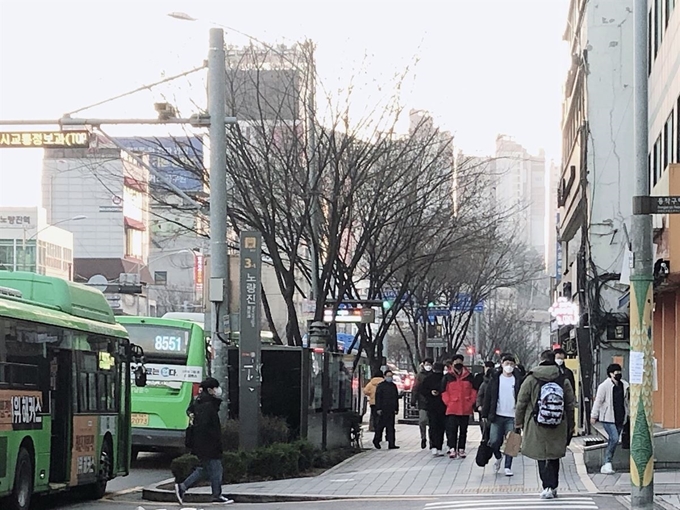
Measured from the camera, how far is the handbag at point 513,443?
16.9 metres

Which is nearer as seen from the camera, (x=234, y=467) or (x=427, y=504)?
(x=427, y=504)

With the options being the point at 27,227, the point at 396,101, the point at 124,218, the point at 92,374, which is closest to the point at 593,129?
the point at 396,101

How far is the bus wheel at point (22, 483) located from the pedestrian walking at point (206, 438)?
7.78ft

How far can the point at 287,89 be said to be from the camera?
26156 mm


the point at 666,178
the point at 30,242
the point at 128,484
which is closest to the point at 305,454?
the point at 128,484

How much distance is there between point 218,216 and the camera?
18656 mm

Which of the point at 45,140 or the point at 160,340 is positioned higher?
the point at 45,140

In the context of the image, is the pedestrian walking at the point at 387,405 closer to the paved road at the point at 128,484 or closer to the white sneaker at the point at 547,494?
the paved road at the point at 128,484

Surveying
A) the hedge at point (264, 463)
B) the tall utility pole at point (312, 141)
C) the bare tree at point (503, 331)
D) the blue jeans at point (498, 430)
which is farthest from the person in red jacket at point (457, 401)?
the bare tree at point (503, 331)

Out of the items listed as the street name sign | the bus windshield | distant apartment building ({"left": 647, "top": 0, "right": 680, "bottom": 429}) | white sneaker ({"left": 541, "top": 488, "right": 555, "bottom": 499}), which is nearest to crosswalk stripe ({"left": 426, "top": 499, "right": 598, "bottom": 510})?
white sneaker ({"left": 541, "top": 488, "right": 555, "bottom": 499})

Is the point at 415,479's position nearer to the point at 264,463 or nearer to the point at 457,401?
the point at 264,463

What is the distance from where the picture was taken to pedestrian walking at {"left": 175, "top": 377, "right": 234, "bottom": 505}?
1545cm

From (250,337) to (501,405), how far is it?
12.7ft

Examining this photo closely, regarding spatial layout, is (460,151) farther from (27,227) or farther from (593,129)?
(27,227)
